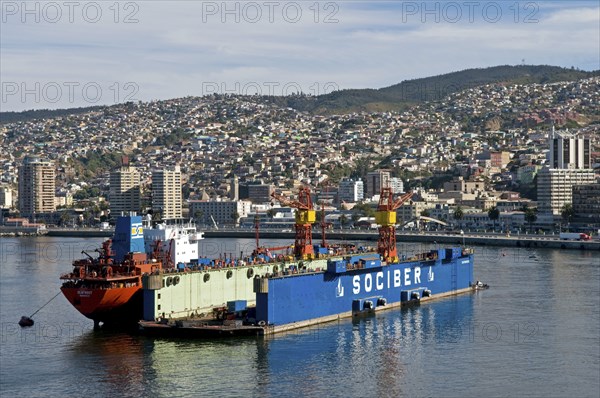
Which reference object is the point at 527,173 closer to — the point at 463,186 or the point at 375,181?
the point at 463,186

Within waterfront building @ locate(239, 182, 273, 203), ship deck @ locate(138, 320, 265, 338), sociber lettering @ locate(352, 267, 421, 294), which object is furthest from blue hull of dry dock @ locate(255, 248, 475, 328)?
waterfront building @ locate(239, 182, 273, 203)

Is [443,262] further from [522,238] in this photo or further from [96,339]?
[522,238]

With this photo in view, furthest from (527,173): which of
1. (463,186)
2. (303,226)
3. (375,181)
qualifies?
(303,226)

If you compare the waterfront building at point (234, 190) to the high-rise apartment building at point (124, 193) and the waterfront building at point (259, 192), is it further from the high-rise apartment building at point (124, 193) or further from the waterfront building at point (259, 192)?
the high-rise apartment building at point (124, 193)

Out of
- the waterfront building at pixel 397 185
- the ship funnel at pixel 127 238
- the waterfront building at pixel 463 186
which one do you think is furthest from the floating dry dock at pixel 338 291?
the waterfront building at pixel 397 185

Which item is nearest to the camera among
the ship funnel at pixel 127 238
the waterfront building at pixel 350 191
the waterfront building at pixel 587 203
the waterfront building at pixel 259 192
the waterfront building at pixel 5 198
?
the ship funnel at pixel 127 238

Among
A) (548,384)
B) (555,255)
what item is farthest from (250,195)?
(548,384)

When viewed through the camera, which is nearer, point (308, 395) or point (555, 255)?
point (308, 395)
